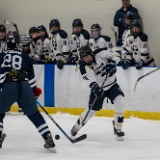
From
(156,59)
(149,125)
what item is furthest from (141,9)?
(149,125)

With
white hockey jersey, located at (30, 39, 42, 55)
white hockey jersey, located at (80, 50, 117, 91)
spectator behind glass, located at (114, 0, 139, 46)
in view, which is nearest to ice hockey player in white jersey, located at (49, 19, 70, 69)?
white hockey jersey, located at (30, 39, 42, 55)

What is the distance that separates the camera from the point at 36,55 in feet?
30.2

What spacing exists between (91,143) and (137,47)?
2100mm

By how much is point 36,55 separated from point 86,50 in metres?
2.56

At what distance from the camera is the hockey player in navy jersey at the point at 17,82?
615 centimetres

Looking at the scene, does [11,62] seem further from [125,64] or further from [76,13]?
[76,13]

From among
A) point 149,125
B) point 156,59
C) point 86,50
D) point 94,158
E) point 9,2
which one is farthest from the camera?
point 9,2

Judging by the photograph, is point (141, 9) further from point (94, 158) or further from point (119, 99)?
point (94, 158)

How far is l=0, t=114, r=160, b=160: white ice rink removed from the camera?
611 centimetres

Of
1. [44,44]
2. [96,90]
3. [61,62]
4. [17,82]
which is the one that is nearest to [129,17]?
[61,62]

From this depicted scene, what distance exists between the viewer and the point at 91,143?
6.85 meters

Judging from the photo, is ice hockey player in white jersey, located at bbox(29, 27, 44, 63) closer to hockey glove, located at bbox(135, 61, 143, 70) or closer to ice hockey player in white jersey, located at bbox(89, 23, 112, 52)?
ice hockey player in white jersey, located at bbox(89, 23, 112, 52)

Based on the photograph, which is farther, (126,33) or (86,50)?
(126,33)

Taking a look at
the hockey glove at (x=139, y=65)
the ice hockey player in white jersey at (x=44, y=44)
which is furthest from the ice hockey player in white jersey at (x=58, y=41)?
the hockey glove at (x=139, y=65)
